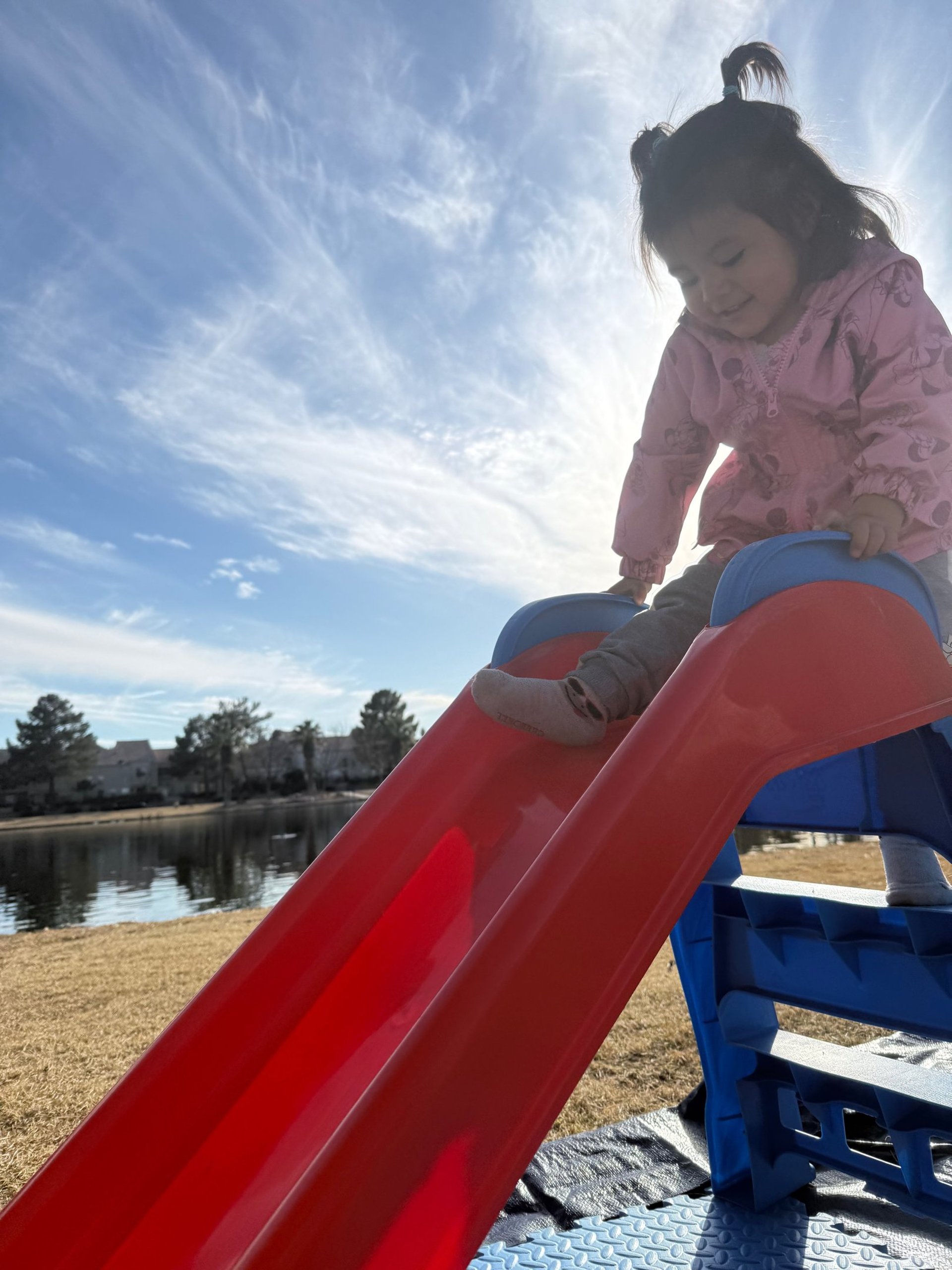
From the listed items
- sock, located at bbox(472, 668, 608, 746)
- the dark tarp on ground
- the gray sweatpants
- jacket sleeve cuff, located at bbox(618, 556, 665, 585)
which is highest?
jacket sleeve cuff, located at bbox(618, 556, 665, 585)

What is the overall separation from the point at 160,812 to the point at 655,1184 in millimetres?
37622

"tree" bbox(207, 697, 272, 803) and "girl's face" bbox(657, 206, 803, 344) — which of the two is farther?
"tree" bbox(207, 697, 272, 803)

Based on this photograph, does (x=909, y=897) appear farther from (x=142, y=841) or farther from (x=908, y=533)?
(x=142, y=841)

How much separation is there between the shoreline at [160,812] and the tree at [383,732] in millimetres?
5229

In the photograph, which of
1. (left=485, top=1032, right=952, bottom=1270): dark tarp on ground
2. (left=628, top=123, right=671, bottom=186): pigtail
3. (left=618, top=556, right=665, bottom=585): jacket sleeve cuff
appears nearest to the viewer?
(left=485, top=1032, right=952, bottom=1270): dark tarp on ground

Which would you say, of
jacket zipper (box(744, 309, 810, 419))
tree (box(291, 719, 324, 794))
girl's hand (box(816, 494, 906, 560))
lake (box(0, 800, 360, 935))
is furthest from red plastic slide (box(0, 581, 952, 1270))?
tree (box(291, 719, 324, 794))

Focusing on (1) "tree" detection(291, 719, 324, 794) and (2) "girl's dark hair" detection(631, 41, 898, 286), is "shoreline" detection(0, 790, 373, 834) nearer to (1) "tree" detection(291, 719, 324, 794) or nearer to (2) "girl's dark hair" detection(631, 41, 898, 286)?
(1) "tree" detection(291, 719, 324, 794)

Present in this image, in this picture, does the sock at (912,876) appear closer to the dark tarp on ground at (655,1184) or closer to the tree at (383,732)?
the dark tarp on ground at (655,1184)

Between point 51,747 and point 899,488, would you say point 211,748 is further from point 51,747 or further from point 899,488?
point 899,488

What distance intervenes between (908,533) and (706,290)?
54 cm

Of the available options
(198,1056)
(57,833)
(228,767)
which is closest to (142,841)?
(57,833)

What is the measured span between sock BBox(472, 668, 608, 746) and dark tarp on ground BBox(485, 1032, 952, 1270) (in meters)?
0.90

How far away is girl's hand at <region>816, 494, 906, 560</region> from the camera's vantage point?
113 cm

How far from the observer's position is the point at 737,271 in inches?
55.6
